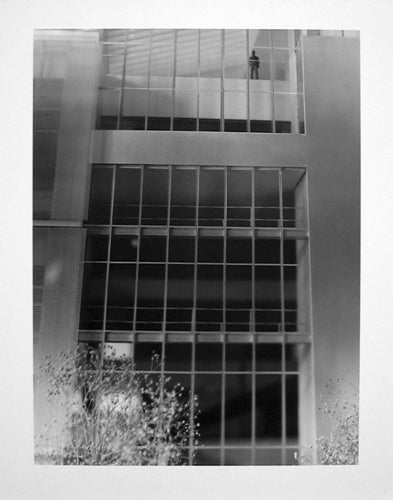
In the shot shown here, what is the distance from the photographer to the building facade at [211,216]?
4895 millimetres

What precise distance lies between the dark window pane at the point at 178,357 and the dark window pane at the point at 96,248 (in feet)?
2.58

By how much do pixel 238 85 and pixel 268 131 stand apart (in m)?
0.40

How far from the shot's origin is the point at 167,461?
4941mm

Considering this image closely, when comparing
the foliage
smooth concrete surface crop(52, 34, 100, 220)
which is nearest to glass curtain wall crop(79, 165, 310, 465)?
smooth concrete surface crop(52, 34, 100, 220)

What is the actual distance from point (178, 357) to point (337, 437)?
1.24 m

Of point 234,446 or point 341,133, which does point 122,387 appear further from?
point 341,133

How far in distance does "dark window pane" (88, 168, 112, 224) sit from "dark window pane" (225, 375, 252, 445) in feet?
4.66

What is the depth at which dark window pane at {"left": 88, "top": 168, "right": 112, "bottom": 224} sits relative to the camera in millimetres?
4969

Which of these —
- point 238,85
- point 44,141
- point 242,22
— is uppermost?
point 242,22

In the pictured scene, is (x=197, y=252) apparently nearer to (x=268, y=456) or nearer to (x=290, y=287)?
(x=290, y=287)

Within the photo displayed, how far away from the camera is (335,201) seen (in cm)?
503

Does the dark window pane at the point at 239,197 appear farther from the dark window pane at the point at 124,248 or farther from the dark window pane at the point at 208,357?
the dark window pane at the point at 208,357

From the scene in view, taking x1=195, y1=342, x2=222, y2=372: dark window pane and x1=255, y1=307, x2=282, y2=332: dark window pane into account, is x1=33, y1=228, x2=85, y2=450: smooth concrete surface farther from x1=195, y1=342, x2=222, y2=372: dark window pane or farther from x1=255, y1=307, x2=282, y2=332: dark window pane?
x1=255, y1=307, x2=282, y2=332: dark window pane
